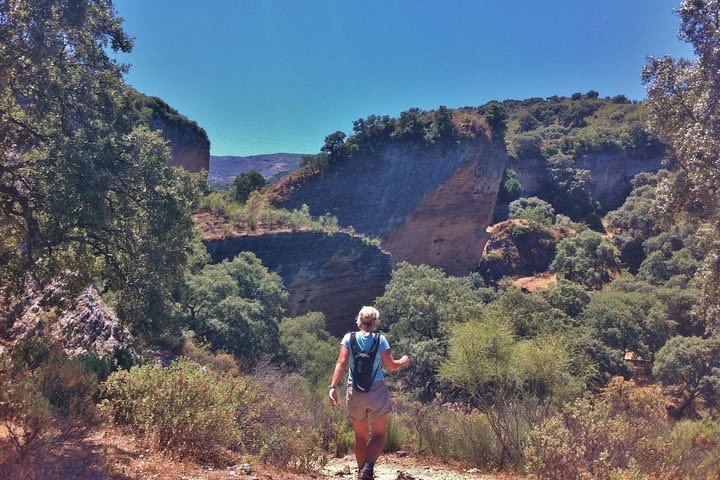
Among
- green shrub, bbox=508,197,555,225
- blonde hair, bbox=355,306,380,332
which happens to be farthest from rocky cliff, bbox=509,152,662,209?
blonde hair, bbox=355,306,380,332

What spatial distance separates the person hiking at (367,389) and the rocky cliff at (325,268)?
21521 mm

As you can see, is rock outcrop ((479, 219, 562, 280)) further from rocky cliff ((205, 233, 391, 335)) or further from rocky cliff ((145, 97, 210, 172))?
rocky cliff ((145, 97, 210, 172))

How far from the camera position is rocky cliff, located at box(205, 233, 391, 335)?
85.9 ft

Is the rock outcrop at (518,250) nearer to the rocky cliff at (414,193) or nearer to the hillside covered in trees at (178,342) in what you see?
the rocky cliff at (414,193)

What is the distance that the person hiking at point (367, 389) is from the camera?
4436 mm

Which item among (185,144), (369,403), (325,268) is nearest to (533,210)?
(325,268)

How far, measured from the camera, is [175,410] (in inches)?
199

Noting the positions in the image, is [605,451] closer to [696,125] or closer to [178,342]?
[696,125]

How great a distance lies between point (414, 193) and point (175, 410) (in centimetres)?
3132

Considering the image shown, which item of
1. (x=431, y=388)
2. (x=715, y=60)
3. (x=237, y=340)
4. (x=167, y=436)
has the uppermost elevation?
(x=715, y=60)

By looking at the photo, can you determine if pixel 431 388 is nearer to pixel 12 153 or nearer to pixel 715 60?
pixel 715 60

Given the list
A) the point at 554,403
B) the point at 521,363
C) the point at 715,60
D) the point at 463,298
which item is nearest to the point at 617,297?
the point at 463,298

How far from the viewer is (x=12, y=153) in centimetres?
643

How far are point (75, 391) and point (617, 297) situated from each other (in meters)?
24.5
